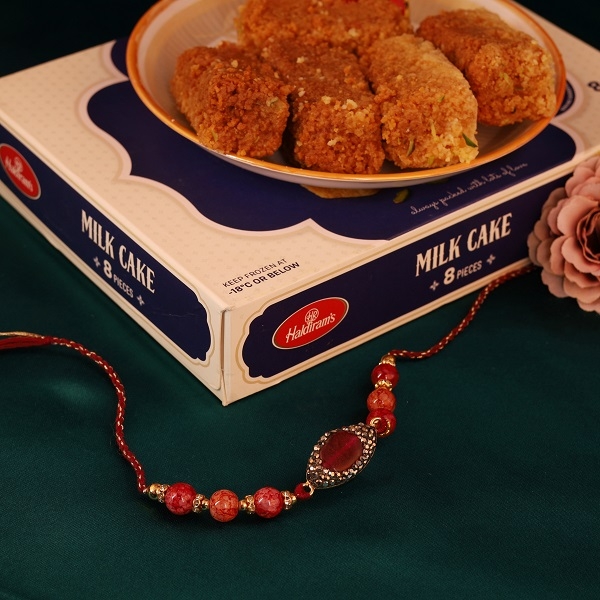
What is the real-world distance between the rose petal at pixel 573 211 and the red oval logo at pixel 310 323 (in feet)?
0.99

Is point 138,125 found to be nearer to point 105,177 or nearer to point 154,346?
point 105,177

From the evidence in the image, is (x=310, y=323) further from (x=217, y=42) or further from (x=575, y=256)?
(x=217, y=42)

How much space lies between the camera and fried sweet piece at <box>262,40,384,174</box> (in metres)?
1.30

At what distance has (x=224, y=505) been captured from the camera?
115 cm

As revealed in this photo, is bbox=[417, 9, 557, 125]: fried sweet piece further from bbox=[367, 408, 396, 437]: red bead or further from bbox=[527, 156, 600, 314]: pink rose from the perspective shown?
bbox=[367, 408, 396, 437]: red bead

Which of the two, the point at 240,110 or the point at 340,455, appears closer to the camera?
the point at 340,455

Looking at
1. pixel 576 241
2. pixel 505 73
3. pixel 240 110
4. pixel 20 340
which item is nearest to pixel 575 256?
pixel 576 241

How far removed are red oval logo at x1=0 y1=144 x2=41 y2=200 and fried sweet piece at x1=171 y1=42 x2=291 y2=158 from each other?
0.82 feet

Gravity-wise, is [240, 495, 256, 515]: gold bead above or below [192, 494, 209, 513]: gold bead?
below

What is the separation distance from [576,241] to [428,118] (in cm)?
25

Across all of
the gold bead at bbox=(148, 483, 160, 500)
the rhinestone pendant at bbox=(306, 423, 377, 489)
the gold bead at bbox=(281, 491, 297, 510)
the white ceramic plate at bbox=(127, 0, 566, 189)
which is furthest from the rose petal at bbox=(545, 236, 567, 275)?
the gold bead at bbox=(148, 483, 160, 500)

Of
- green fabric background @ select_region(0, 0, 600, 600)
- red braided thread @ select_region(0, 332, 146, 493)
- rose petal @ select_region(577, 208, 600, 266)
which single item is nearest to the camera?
green fabric background @ select_region(0, 0, 600, 600)

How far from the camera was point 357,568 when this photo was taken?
1.13 metres

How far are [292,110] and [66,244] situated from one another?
361 millimetres
